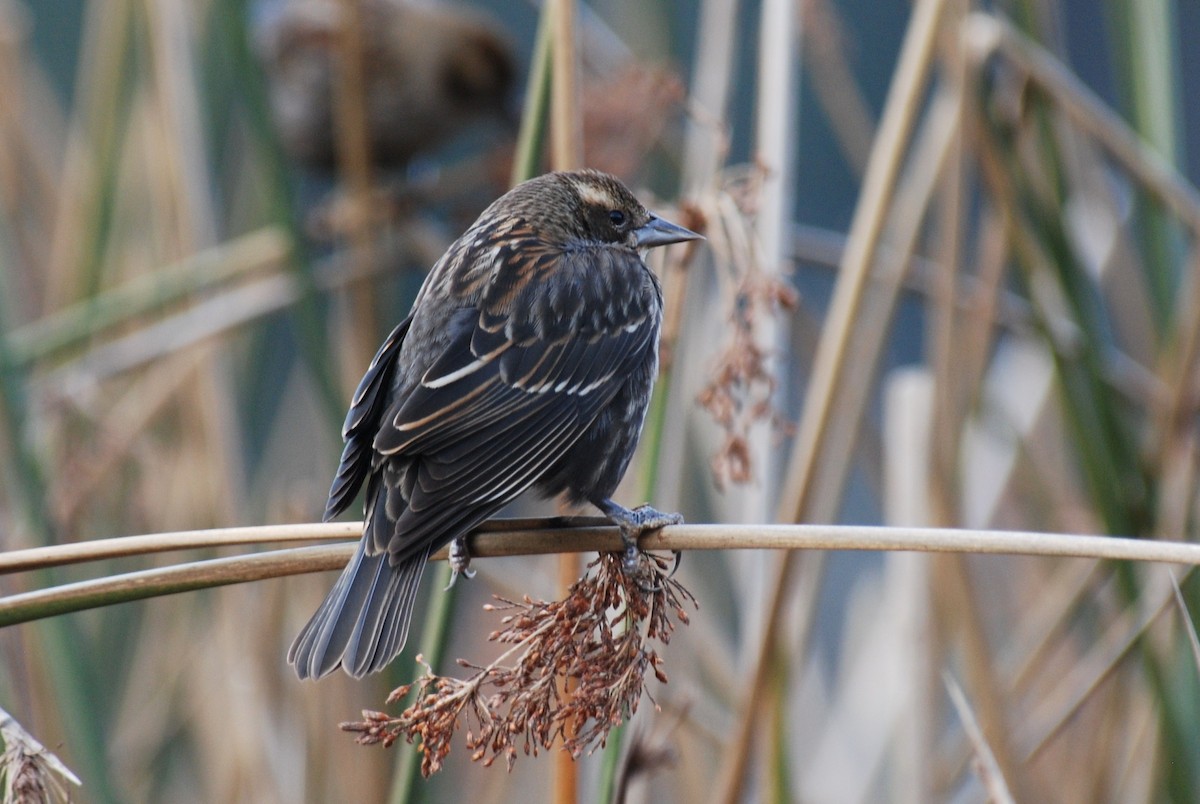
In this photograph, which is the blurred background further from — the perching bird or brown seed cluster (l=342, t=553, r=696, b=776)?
brown seed cluster (l=342, t=553, r=696, b=776)

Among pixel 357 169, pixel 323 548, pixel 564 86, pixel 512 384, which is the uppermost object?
pixel 357 169

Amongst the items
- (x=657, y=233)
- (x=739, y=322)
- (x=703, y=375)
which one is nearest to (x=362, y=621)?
(x=739, y=322)

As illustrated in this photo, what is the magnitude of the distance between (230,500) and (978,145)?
1840 millimetres

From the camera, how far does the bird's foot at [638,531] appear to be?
5.43 ft

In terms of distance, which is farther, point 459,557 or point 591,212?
point 591,212

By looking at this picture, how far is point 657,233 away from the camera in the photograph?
2.42 m

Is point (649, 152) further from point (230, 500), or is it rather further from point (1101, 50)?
point (1101, 50)

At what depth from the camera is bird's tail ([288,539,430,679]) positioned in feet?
5.61

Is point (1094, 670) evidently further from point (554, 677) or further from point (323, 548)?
point (323, 548)

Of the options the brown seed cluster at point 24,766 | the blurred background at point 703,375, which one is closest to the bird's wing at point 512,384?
the blurred background at point 703,375

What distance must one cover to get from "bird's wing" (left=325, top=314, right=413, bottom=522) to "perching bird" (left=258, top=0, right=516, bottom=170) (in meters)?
1.94

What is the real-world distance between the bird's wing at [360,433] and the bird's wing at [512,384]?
8cm

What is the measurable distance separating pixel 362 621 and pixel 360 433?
43cm

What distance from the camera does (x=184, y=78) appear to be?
9.98ft
